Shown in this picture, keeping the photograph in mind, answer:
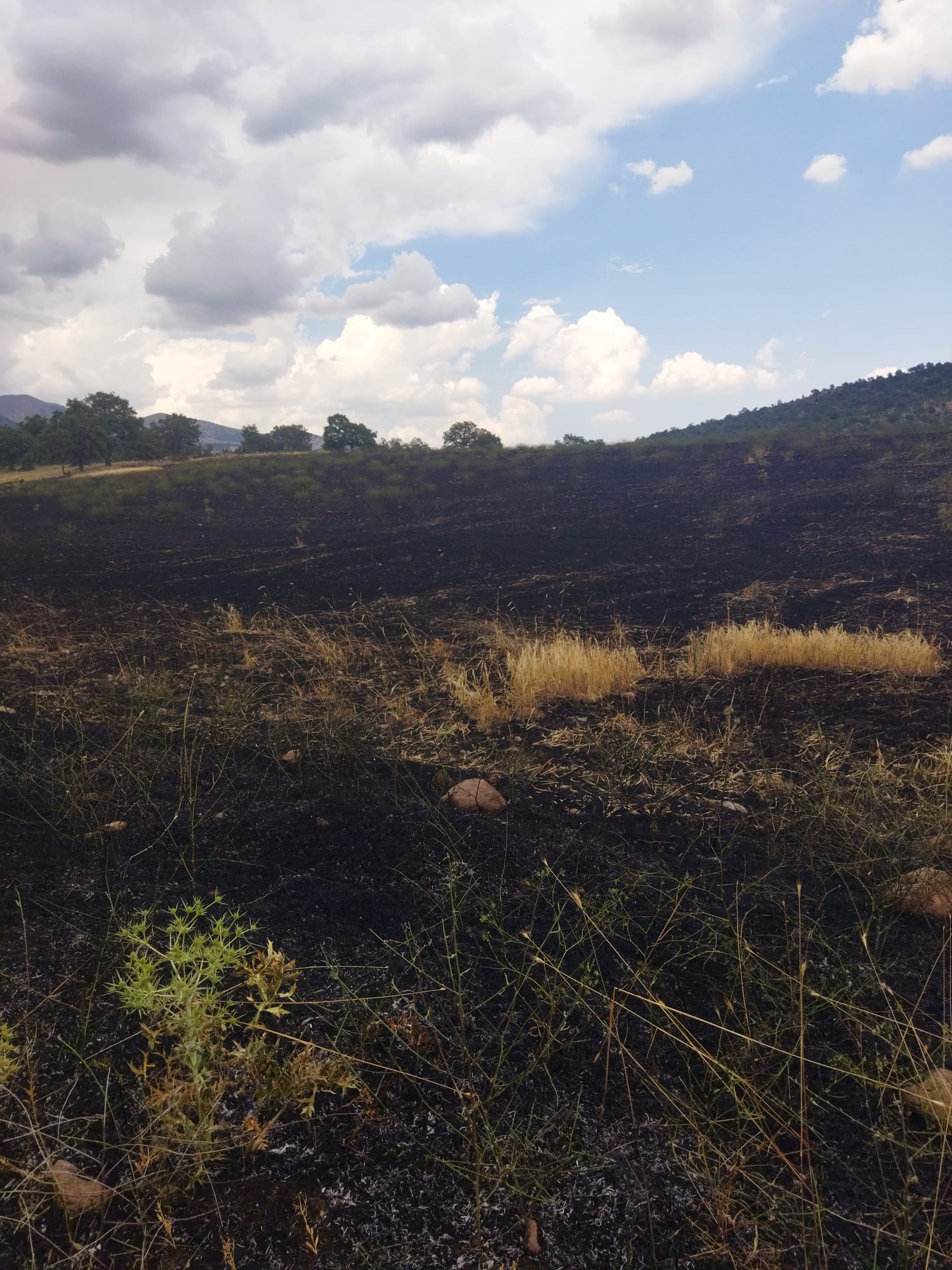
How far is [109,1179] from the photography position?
5.20 ft

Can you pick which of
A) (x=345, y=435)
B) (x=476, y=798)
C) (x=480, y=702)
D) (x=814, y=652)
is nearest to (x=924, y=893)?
(x=476, y=798)

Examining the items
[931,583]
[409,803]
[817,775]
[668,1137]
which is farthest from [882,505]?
[668,1137]

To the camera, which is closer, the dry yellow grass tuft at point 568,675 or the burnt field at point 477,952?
the burnt field at point 477,952

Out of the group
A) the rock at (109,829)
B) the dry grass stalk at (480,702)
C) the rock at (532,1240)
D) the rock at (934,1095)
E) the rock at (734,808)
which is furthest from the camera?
the dry grass stalk at (480,702)

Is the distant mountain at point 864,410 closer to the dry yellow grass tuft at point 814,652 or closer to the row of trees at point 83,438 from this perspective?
the dry yellow grass tuft at point 814,652

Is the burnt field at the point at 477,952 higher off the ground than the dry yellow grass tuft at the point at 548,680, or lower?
→ lower

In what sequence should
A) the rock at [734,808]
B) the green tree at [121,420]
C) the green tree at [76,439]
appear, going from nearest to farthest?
1. the rock at [734,808]
2. the green tree at [76,439]
3. the green tree at [121,420]

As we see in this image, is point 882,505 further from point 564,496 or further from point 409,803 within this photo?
point 409,803

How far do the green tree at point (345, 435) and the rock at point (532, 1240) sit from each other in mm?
41276

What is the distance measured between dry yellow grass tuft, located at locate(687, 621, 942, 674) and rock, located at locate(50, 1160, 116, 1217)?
4806 millimetres

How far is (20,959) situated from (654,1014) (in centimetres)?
219

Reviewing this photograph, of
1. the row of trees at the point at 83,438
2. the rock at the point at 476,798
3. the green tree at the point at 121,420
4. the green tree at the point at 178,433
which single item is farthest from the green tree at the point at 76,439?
the rock at the point at 476,798

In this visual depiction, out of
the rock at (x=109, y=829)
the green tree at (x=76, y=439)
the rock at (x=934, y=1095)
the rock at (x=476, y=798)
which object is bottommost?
the rock at (x=934, y=1095)

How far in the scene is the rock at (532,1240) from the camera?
146 centimetres
